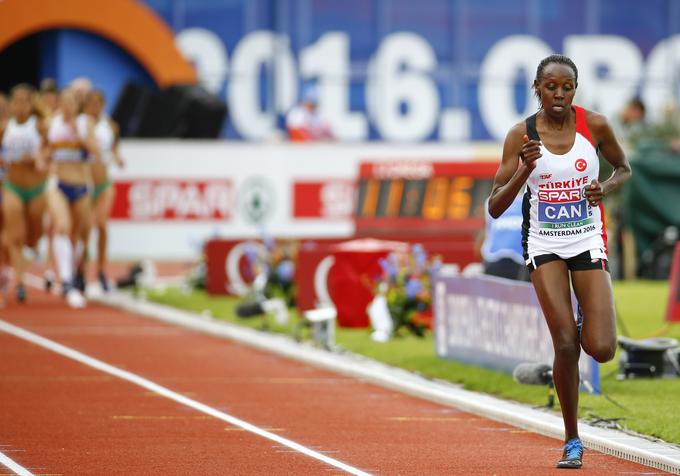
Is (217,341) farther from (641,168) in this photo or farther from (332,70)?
(332,70)

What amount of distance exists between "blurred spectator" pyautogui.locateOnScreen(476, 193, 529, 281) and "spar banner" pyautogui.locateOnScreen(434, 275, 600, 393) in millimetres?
619

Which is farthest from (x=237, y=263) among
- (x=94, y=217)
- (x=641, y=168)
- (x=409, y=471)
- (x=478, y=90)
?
(x=478, y=90)

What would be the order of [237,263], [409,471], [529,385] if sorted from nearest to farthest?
1. [409,471]
2. [529,385]
3. [237,263]

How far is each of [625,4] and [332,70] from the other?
721 cm

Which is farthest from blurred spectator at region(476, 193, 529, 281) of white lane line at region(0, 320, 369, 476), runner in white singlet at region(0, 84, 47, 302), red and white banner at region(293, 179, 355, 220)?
red and white banner at region(293, 179, 355, 220)

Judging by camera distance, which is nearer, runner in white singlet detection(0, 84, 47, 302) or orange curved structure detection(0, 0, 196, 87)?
runner in white singlet detection(0, 84, 47, 302)

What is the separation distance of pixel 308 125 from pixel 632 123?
7.09 m

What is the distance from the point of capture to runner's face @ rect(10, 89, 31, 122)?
20766 millimetres

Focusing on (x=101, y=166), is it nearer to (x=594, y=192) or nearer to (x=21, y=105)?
(x=21, y=105)

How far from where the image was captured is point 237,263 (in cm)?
2181

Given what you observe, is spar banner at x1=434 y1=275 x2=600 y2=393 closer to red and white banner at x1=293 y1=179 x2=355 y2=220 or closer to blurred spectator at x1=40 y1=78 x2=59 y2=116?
blurred spectator at x1=40 y1=78 x2=59 y2=116

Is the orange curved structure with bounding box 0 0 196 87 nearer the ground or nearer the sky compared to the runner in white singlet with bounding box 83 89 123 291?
nearer the sky

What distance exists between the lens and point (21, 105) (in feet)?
68.3

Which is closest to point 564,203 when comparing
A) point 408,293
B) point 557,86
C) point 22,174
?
point 557,86
